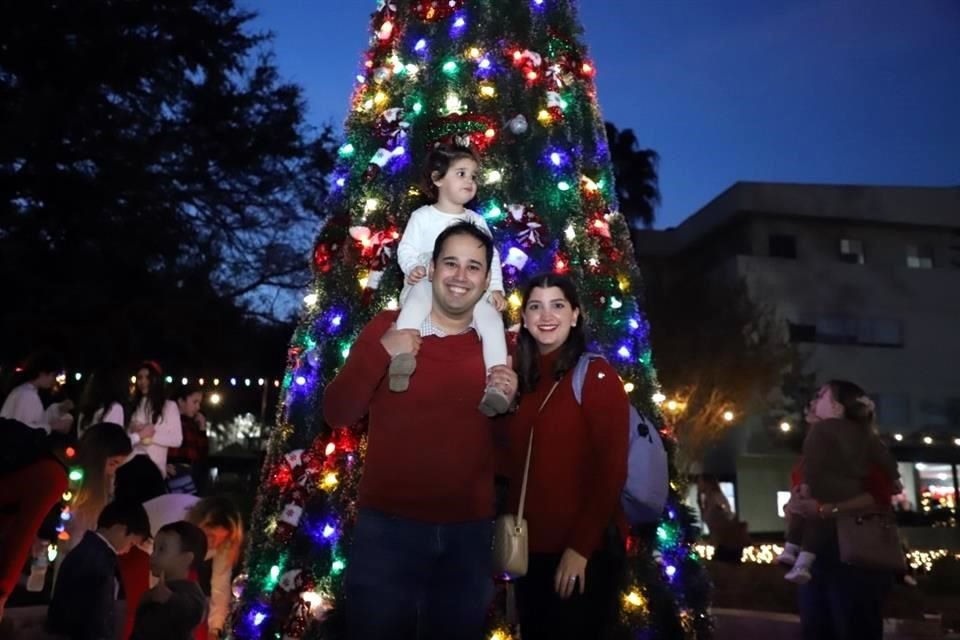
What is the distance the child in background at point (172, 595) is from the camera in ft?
12.1

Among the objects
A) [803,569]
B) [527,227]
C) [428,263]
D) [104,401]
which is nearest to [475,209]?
[527,227]

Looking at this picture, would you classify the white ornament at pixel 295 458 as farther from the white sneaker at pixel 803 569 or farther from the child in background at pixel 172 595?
the white sneaker at pixel 803 569

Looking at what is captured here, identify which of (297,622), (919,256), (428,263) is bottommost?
(297,622)

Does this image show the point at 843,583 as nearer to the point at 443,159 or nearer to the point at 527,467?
the point at 527,467

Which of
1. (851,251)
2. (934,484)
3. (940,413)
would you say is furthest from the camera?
(851,251)

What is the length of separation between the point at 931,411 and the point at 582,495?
28.0 metres

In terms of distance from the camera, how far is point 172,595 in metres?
3.77

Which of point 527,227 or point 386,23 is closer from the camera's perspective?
point 527,227

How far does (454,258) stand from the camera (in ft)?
9.24

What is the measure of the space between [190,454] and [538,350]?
549cm

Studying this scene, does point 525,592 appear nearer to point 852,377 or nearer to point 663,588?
point 663,588

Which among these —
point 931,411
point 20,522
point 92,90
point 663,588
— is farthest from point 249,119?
point 931,411

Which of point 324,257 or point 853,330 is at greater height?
point 853,330

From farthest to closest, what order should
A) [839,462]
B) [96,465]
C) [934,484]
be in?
[934,484], [96,465], [839,462]
